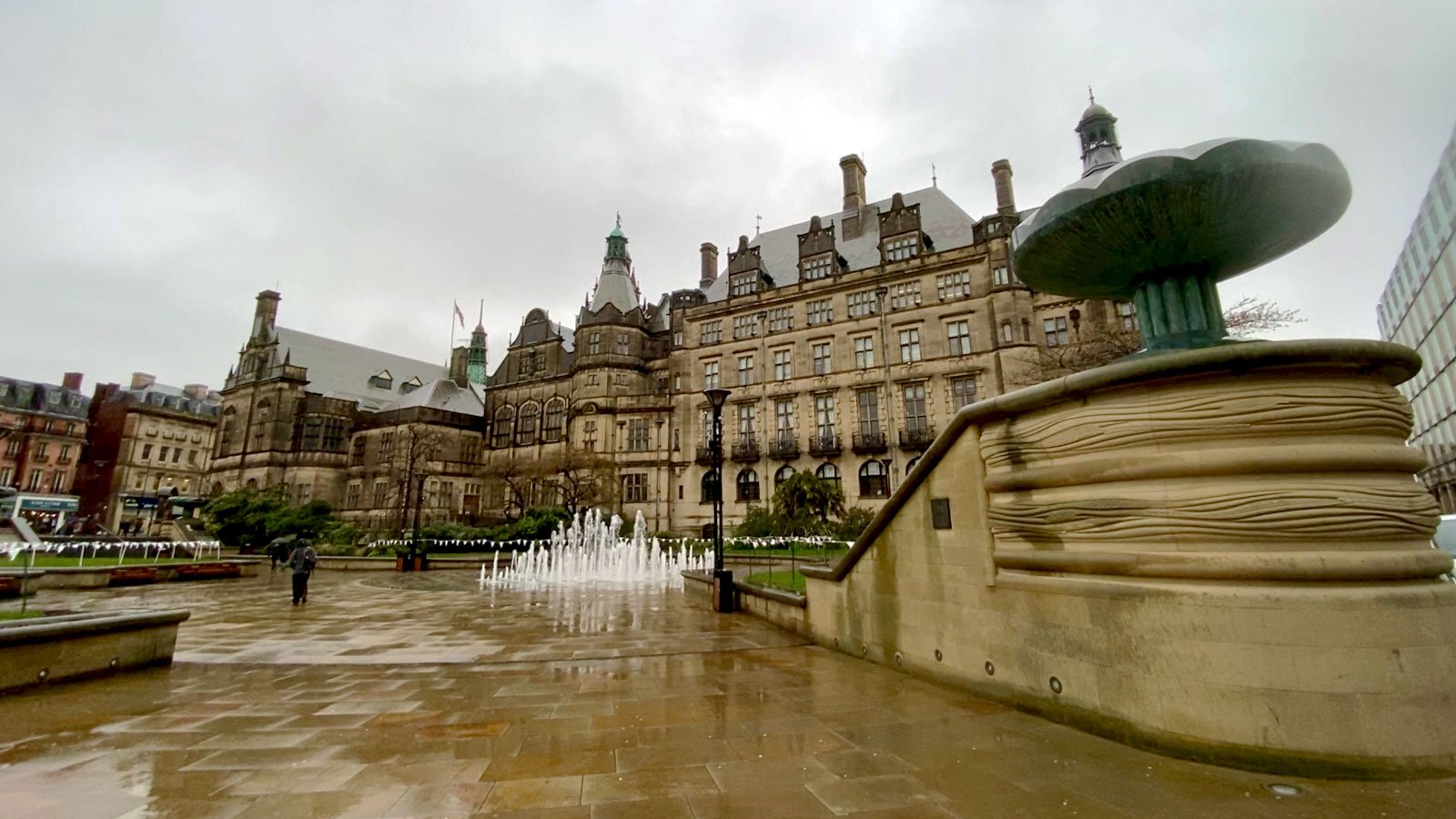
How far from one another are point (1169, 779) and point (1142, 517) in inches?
69.8

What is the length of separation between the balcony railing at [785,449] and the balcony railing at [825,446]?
1.01 metres

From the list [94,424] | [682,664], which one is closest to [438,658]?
[682,664]

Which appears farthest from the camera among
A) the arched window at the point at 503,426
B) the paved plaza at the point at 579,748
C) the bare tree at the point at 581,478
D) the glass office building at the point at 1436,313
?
the arched window at the point at 503,426

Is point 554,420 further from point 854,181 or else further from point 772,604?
point 772,604

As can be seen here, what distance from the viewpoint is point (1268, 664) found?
377 cm

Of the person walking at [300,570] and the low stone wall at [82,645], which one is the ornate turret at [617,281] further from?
the low stone wall at [82,645]

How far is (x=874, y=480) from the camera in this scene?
32.4 meters

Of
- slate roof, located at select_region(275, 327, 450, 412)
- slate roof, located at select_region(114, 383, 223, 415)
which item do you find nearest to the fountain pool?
slate roof, located at select_region(275, 327, 450, 412)

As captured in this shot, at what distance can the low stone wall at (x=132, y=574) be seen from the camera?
57.8ft

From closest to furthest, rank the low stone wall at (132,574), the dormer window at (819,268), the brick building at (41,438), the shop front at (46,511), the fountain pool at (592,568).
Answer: the low stone wall at (132,574)
the fountain pool at (592,568)
the dormer window at (819,268)
the shop front at (46,511)
the brick building at (41,438)

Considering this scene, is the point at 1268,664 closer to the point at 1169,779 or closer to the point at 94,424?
the point at 1169,779

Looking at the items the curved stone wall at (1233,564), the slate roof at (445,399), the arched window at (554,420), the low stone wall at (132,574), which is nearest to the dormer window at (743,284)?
the arched window at (554,420)

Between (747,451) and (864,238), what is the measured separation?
16.8 m

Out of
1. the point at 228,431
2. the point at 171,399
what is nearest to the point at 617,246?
the point at 228,431
